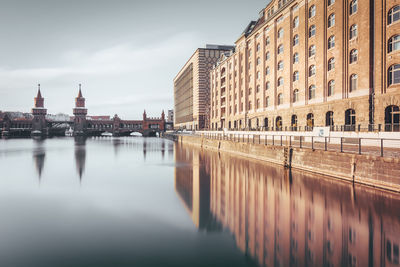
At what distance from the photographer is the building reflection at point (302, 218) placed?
752 centimetres

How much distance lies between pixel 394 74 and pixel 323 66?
27.4ft

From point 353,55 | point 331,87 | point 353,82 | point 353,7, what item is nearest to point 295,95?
point 331,87

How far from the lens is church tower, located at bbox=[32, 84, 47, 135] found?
13275 cm

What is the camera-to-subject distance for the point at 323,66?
30500 mm

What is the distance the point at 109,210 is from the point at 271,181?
393 inches

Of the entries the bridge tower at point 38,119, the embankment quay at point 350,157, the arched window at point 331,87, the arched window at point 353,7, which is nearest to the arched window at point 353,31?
the arched window at point 353,7

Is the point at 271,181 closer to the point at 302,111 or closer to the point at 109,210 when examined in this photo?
the point at 109,210

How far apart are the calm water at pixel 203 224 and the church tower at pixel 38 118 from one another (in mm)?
133221

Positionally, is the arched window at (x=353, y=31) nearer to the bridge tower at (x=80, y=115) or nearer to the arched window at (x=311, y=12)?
the arched window at (x=311, y=12)

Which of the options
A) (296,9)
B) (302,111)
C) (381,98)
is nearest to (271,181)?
(381,98)

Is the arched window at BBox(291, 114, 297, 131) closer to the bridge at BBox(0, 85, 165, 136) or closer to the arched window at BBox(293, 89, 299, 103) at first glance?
the arched window at BBox(293, 89, 299, 103)

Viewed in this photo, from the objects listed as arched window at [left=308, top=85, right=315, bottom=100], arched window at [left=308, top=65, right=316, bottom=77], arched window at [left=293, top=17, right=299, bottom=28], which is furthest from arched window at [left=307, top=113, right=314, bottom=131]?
arched window at [left=293, top=17, right=299, bottom=28]

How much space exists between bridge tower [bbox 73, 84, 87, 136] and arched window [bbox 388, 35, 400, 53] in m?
136

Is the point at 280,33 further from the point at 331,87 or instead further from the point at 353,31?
the point at 331,87
